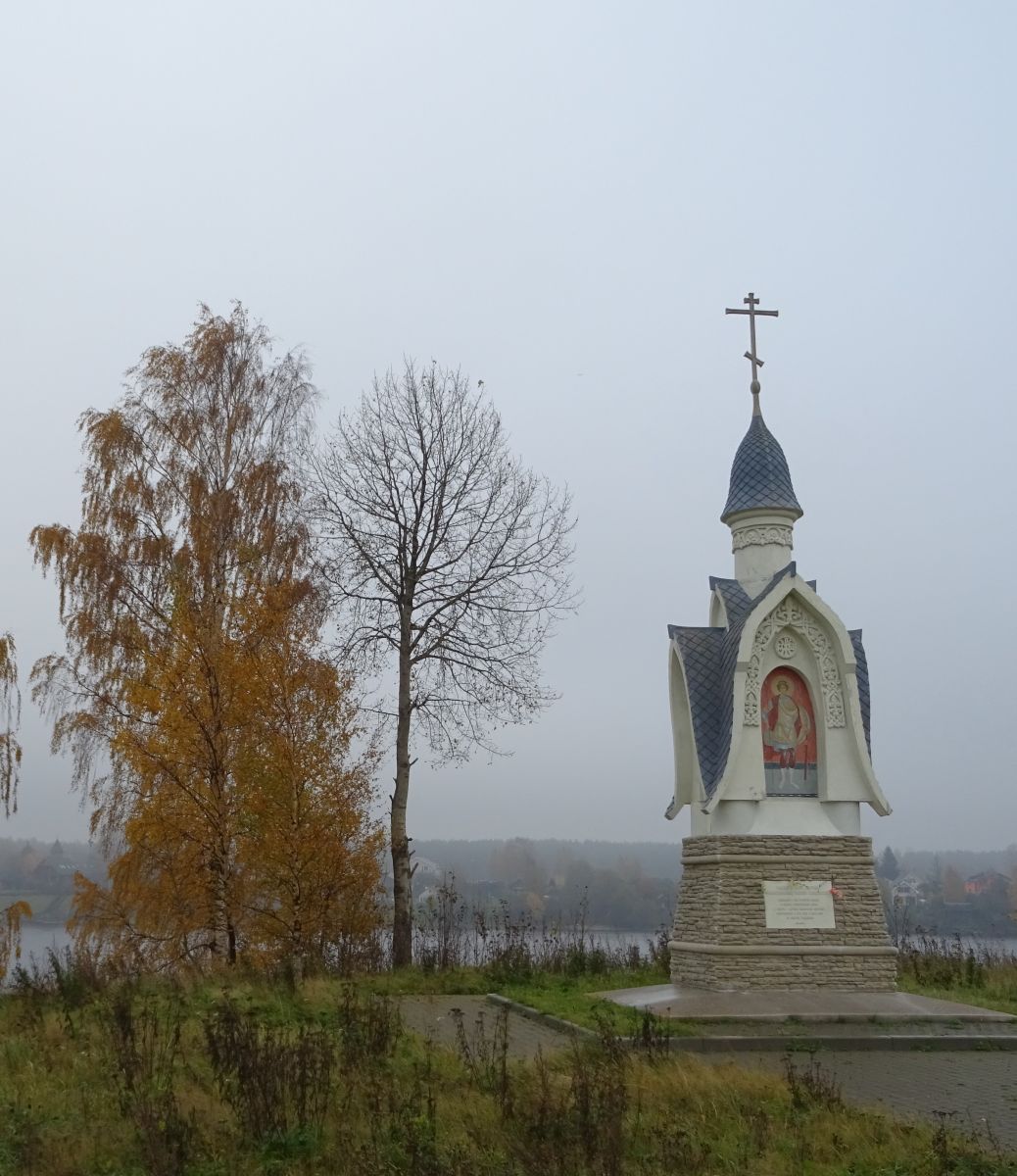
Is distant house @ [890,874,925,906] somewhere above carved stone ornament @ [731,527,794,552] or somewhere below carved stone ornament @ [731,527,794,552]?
below

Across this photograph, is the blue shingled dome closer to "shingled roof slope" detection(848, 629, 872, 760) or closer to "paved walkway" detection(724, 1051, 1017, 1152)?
"shingled roof slope" detection(848, 629, 872, 760)

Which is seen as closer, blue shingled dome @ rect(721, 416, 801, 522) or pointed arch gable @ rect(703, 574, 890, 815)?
pointed arch gable @ rect(703, 574, 890, 815)

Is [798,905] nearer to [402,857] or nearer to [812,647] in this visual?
[812,647]

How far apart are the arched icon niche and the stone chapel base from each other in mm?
715

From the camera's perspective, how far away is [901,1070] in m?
10.1

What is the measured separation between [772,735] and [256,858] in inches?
286

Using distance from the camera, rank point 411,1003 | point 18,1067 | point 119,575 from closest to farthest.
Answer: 1. point 18,1067
2. point 411,1003
3. point 119,575

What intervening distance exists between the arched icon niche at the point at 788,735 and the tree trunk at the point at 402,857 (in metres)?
6.17

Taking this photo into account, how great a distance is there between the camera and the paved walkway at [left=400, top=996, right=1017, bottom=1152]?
7973mm

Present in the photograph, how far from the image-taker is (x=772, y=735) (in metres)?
14.9

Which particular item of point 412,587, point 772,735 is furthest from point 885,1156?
point 412,587

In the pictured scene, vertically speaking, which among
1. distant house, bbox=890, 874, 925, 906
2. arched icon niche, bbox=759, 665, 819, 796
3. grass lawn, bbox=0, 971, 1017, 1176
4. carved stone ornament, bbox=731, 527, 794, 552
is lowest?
grass lawn, bbox=0, 971, 1017, 1176

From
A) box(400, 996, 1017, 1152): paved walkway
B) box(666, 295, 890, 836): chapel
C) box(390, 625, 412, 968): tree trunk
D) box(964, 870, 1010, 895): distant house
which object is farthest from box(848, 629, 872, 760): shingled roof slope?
box(964, 870, 1010, 895): distant house

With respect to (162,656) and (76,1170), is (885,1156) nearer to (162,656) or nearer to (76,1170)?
(76,1170)
